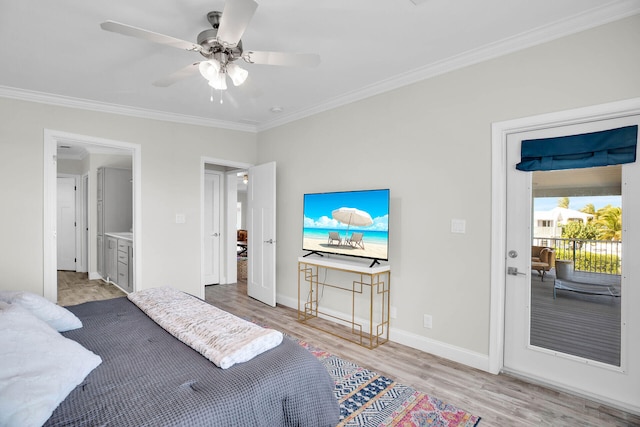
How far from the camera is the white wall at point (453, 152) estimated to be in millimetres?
2293

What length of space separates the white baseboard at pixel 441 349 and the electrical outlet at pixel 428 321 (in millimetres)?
118

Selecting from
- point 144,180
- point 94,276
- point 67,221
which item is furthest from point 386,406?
point 67,221

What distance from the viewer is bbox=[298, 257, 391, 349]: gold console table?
331 centimetres

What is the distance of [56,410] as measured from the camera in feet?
3.96

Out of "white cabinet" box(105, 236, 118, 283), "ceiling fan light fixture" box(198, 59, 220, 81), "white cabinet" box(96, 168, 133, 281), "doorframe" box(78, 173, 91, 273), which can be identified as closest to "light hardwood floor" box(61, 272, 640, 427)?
"ceiling fan light fixture" box(198, 59, 220, 81)

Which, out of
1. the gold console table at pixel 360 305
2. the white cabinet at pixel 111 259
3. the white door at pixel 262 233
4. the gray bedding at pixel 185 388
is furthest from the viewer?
the white cabinet at pixel 111 259

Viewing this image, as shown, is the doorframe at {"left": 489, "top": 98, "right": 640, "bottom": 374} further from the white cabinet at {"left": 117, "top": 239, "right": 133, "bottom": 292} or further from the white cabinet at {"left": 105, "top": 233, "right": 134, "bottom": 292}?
the white cabinet at {"left": 117, "top": 239, "right": 133, "bottom": 292}

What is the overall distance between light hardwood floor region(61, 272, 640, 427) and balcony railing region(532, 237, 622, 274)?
3.02ft

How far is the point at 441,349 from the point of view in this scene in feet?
9.82

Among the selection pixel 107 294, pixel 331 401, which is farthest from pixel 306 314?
pixel 107 294

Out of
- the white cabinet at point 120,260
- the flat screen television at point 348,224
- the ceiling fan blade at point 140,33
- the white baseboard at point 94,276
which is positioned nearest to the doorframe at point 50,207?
the white cabinet at point 120,260

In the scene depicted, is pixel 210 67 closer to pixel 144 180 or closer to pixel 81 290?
pixel 144 180

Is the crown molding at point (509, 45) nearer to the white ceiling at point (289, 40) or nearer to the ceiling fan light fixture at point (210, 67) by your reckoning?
the white ceiling at point (289, 40)

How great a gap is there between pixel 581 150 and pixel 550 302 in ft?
3.80
